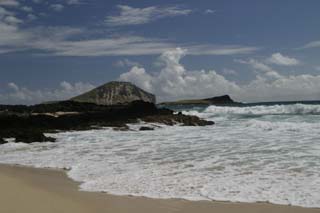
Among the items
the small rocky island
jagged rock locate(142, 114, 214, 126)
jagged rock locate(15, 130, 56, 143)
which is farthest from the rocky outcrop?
jagged rock locate(15, 130, 56, 143)

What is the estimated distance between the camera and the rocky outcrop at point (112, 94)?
7806 centimetres

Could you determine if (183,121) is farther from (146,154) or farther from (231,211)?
(231,211)

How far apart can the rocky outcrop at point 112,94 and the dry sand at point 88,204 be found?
6734 cm

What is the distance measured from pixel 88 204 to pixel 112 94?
72.4 metres

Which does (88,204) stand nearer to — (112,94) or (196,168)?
(196,168)

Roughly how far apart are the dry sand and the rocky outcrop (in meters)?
67.3

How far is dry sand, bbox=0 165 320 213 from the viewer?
7477 millimetres

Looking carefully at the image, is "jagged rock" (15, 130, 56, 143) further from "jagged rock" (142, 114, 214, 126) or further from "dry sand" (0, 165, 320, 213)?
"jagged rock" (142, 114, 214, 126)

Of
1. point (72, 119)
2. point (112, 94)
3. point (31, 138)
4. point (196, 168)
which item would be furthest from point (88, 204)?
point (112, 94)

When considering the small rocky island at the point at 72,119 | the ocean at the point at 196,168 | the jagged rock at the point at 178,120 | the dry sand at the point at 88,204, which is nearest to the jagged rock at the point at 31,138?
the small rocky island at the point at 72,119

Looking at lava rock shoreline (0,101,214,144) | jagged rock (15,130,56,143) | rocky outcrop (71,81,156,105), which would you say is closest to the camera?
jagged rock (15,130,56,143)

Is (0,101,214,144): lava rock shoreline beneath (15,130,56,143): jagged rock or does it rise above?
above

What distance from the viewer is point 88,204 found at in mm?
8047

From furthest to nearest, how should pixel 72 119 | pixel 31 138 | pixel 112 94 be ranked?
pixel 112 94
pixel 72 119
pixel 31 138
